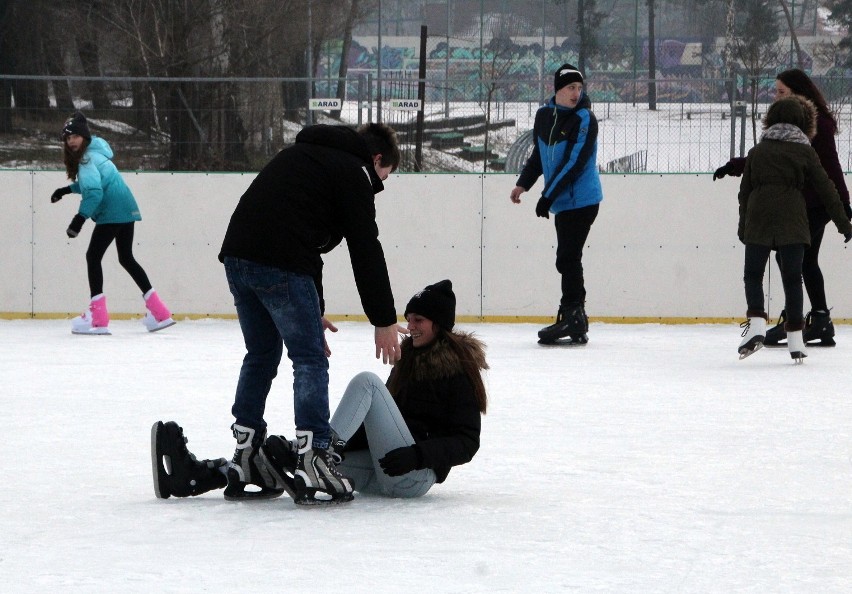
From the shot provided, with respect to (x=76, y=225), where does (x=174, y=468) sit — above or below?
below

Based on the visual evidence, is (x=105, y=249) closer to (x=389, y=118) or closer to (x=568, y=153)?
(x=568, y=153)

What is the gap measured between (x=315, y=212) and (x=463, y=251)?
6.07m

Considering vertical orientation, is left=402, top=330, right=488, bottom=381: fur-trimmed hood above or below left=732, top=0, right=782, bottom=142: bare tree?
below

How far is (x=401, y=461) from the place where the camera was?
3549 mm

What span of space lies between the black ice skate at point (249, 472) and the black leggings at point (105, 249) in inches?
199

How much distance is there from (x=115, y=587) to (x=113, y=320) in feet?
23.4

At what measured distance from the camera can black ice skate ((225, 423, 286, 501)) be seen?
147 inches

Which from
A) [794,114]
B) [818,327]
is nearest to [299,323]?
[794,114]

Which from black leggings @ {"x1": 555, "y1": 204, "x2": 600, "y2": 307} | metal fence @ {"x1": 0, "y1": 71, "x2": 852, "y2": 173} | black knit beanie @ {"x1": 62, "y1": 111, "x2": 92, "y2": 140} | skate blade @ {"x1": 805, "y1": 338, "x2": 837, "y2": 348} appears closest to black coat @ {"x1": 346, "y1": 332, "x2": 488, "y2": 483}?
black leggings @ {"x1": 555, "y1": 204, "x2": 600, "y2": 307}

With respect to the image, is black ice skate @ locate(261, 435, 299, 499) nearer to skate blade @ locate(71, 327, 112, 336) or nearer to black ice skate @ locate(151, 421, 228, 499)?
black ice skate @ locate(151, 421, 228, 499)

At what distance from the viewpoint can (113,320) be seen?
9.73 metres

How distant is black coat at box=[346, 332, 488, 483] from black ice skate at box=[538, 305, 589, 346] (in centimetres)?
436

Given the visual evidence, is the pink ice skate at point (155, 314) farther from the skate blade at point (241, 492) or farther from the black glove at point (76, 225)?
the skate blade at point (241, 492)

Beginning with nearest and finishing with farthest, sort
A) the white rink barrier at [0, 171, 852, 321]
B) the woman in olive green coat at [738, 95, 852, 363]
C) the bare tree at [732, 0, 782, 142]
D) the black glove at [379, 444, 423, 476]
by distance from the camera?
the black glove at [379, 444, 423, 476] < the woman in olive green coat at [738, 95, 852, 363] < the white rink barrier at [0, 171, 852, 321] < the bare tree at [732, 0, 782, 142]
